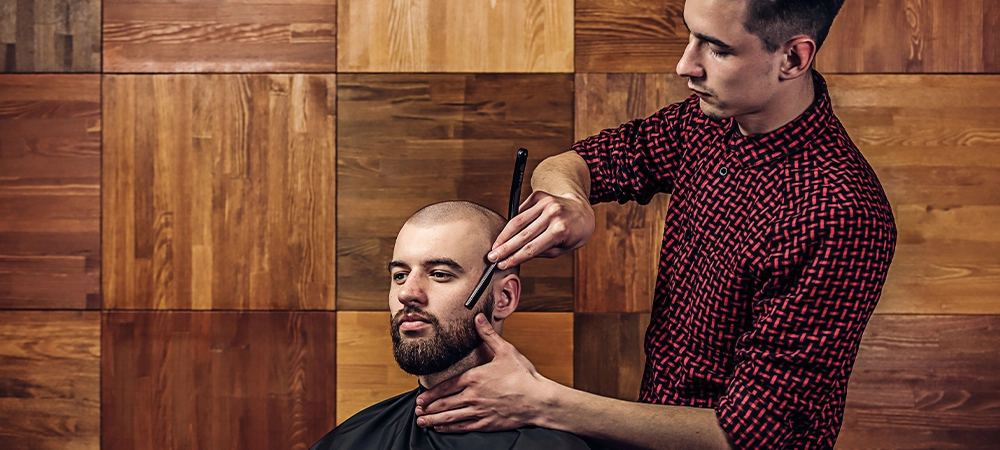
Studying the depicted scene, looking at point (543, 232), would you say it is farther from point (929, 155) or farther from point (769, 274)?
point (929, 155)

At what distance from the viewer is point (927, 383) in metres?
2.63

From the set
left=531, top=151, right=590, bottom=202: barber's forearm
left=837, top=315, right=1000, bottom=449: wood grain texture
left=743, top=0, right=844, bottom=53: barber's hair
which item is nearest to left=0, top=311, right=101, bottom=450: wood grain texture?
left=531, top=151, right=590, bottom=202: barber's forearm

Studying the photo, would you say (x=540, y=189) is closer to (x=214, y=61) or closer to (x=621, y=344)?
(x=621, y=344)

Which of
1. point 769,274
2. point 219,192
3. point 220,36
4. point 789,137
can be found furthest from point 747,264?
point 220,36

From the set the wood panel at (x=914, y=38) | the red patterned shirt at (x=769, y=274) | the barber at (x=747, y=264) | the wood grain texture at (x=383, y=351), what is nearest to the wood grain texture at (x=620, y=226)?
the wood grain texture at (x=383, y=351)

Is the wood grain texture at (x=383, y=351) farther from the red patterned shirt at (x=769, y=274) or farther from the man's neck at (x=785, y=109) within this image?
the man's neck at (x=785, y=109)

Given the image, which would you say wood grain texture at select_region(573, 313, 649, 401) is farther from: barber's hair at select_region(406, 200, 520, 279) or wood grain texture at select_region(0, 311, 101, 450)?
wood grain texture at select_region(0, 311, 101, 450)

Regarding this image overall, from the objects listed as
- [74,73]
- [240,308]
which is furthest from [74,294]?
[74,73]

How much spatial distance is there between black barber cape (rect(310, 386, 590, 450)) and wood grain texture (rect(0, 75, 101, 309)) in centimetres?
127

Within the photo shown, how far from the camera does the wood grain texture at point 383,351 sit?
263cm

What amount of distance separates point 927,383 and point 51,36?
325 centimetres

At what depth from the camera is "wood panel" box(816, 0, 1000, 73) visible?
2.60 m

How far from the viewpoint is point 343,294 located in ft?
8.70

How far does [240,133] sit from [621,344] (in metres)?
1.50
